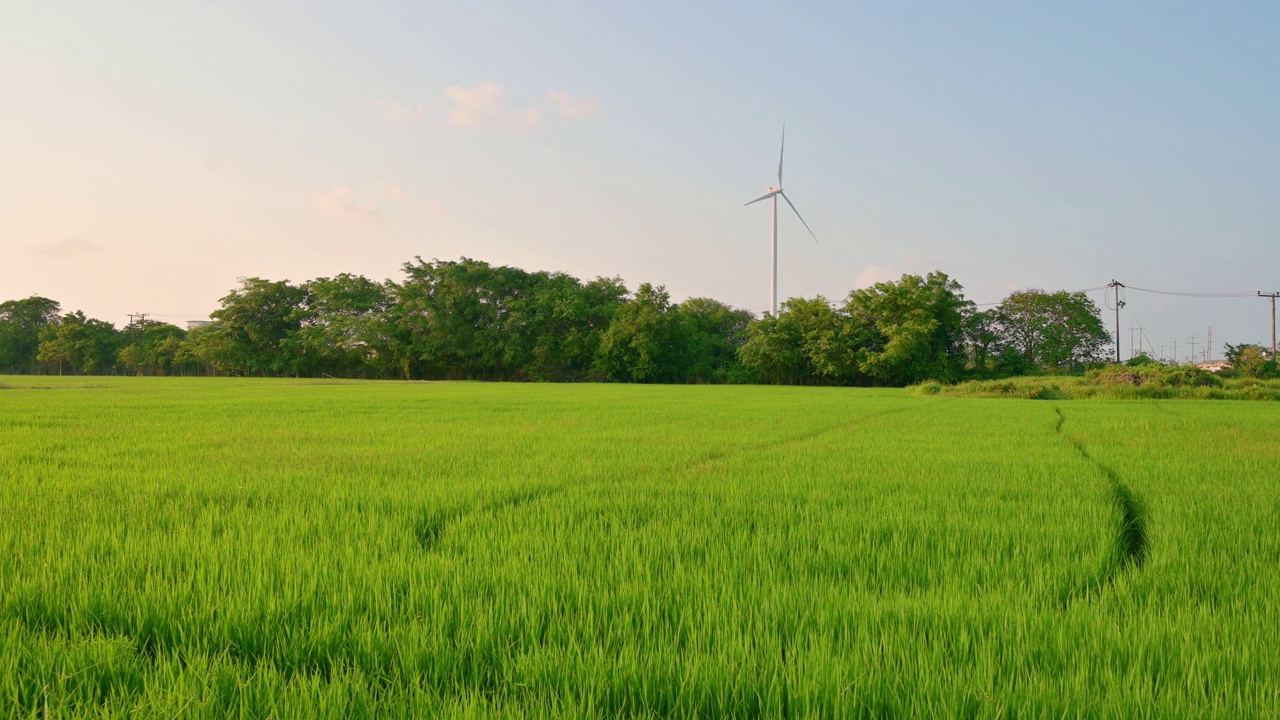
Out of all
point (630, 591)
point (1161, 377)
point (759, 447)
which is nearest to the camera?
point (630, 591)

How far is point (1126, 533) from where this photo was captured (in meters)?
3.41

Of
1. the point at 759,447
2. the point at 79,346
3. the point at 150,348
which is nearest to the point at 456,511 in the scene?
the point at 759,447

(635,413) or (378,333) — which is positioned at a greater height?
(378,333)

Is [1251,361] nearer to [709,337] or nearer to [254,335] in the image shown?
[709,337]

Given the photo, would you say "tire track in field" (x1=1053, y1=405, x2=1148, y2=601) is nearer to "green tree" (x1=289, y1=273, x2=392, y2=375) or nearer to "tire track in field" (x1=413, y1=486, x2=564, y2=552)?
"tire track in field" (x1=413, y1=486, x2=564, y2=552)

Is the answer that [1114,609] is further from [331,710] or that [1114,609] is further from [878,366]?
[878,366]

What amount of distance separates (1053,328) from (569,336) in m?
31.9

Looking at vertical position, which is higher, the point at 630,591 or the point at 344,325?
the point at 344,325

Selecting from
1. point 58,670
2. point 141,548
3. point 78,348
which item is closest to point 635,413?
point 141,548

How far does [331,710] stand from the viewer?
4.52 feet

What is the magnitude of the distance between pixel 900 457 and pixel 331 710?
599cm

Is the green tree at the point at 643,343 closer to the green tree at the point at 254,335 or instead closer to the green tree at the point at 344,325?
the green tree at the point at 344,325

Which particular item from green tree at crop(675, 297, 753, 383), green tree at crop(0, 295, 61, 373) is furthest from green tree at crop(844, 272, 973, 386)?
green tree at crop(0, 295, 61, 373)

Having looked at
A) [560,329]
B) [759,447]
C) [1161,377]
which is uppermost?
[560,329]
